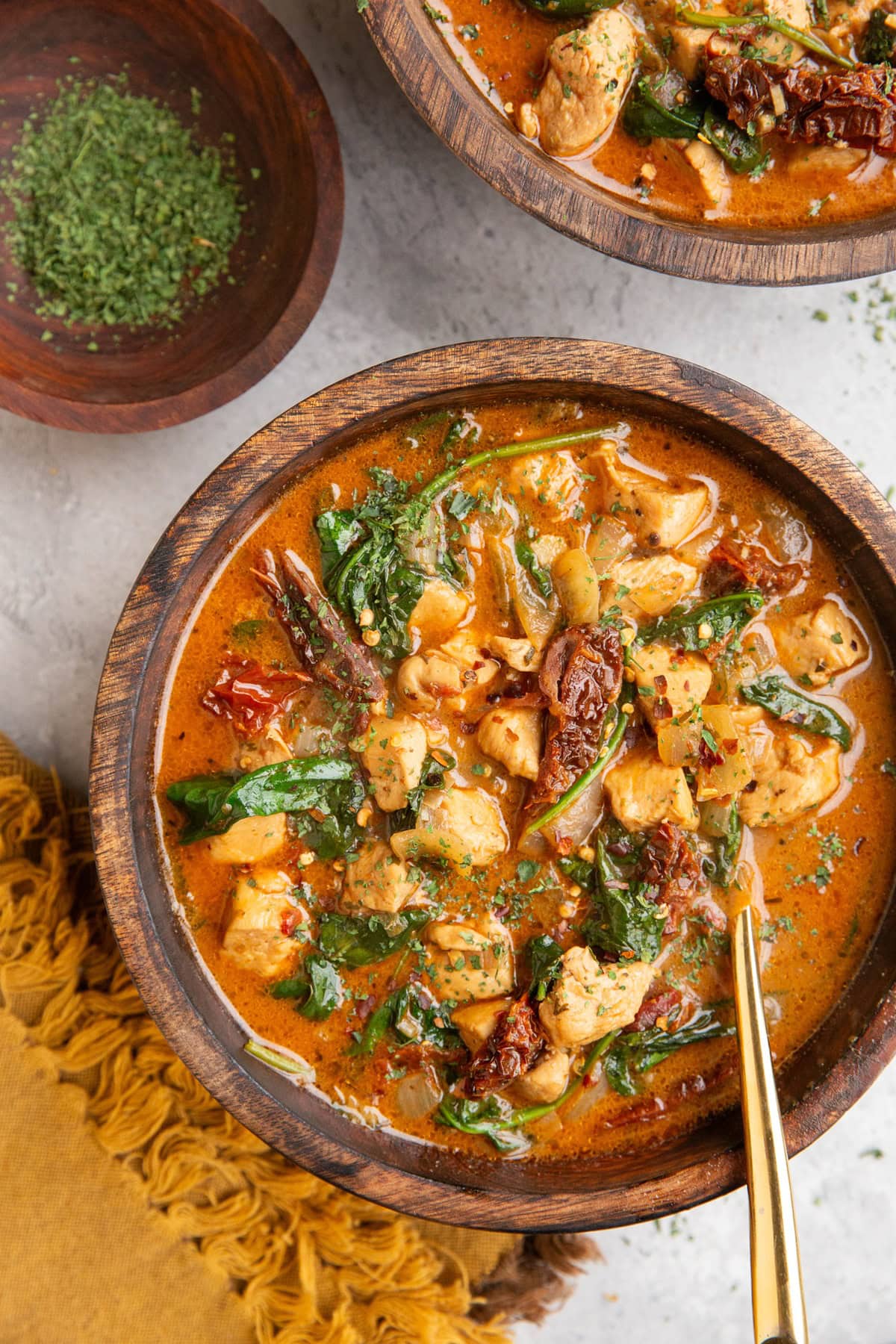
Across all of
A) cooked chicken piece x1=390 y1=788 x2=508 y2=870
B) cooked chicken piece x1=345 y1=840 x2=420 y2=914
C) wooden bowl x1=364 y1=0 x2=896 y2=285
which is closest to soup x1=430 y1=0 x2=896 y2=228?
wooden bowl x1=364 y1=0 x2=896 y2=285

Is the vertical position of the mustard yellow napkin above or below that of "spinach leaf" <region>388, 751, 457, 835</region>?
below

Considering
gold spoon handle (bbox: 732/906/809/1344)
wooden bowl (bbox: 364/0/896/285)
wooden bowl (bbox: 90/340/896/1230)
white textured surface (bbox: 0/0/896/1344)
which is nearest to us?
gold spoon handle (bbox: 732/906/809/1344)

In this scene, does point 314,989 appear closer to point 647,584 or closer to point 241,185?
point 647,584

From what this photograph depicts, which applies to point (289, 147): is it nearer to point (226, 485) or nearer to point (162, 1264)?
point (226, 485)

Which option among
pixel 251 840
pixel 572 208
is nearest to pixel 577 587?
pixel 572 208

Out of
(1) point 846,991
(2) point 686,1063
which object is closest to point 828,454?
(1) point 846,991

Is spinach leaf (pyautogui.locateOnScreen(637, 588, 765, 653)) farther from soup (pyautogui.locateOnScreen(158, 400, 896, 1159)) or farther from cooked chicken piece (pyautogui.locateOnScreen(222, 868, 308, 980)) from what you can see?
cooked chicken piece (pyautogui.locateOnScreen(222, 868, 308, 980))

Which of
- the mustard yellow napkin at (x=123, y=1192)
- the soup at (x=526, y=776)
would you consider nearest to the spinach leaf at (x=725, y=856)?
the soup at (x=526, y=776)
